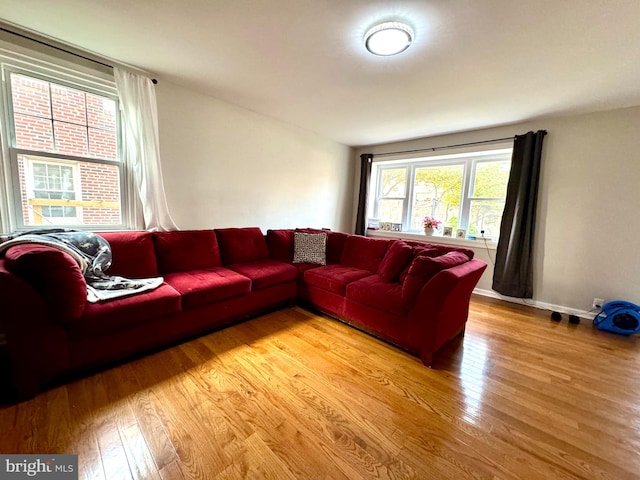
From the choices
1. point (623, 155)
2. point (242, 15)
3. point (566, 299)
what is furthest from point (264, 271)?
point (623, 155)

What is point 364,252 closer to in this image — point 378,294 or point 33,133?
point 378,294

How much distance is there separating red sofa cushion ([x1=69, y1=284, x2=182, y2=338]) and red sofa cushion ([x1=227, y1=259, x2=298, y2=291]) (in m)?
0.73

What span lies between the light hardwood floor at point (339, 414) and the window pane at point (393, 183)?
3.18 meters

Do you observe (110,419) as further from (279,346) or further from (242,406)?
(279,346)

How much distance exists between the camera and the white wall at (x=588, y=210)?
111 inches

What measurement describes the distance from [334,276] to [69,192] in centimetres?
264

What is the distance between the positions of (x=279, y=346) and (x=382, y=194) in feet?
12.5

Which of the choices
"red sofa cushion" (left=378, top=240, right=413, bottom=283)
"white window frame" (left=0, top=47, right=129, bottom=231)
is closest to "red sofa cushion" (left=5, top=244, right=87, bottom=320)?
"white window frame" (left=0, top=47, right=129, bottom=231)

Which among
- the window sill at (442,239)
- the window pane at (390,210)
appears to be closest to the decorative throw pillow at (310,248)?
the window sill at (442,239)

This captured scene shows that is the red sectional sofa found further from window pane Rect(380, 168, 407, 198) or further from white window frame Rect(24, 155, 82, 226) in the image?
window pane Rect(380, 168, 407, 198)

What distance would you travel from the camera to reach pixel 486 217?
152 inches

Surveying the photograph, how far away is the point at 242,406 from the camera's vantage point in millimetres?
1502

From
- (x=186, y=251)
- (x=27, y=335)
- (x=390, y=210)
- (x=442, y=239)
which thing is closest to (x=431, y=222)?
(x=442, y=239)

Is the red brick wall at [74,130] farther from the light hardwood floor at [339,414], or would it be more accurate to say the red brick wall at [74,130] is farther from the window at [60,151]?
the light hardwood floor at [339,414]
